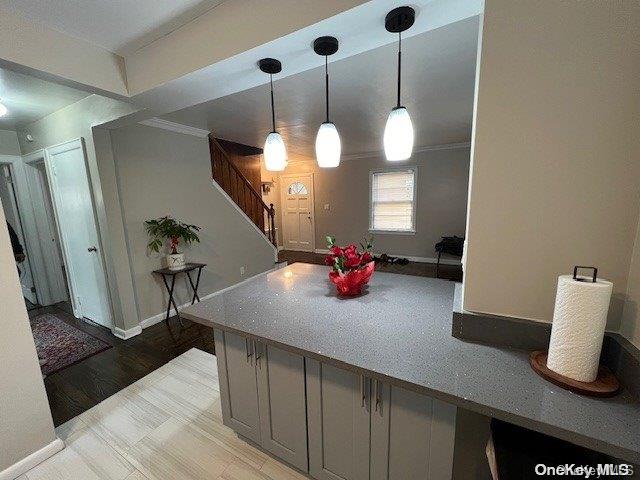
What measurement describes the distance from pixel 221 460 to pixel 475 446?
4.50ft

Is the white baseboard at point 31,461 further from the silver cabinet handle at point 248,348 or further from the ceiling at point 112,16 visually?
the ceiling at point 112,16

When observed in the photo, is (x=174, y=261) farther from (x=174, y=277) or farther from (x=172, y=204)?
(x=172, y=204)

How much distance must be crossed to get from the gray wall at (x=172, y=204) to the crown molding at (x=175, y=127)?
0.16 feet

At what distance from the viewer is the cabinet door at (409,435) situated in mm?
971

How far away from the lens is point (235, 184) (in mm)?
4359

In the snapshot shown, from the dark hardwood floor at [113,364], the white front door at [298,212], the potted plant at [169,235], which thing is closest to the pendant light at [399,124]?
the dark hardwood floor at [113,364]

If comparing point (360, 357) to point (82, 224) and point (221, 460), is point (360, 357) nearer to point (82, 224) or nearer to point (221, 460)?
point (221, 460)

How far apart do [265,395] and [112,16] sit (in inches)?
84.1

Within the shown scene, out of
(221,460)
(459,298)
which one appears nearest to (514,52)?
(459,298)

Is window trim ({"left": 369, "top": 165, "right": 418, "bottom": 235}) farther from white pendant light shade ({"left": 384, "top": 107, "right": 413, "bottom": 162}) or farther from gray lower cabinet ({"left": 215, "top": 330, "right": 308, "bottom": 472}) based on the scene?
gray lower cabinet ({"left": 215, "top": 330, "right": 308, "bottom": 472})

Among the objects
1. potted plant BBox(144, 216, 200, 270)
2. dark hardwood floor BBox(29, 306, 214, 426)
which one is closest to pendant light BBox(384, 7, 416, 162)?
dark hardwood floor BBox(29, 306, 214, 426)

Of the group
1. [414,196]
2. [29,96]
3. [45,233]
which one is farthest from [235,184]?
[414,196]

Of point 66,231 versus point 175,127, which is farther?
point 175,127

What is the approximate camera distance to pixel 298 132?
388 centimetres
